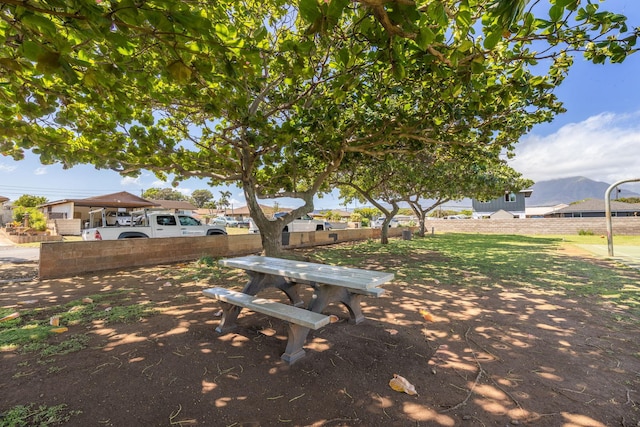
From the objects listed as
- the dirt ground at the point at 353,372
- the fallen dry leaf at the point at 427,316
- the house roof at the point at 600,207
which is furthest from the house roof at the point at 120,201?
the house roof at the point at 600,207

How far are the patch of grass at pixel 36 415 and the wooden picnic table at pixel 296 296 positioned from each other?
1.41 m

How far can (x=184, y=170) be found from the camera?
7719mm

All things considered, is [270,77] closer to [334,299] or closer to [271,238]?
[271,238]

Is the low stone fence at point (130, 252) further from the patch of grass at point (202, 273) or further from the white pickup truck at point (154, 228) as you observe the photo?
the white pickup truck at point (154, 228)

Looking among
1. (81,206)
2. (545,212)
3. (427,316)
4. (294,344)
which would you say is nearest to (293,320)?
(294,344)

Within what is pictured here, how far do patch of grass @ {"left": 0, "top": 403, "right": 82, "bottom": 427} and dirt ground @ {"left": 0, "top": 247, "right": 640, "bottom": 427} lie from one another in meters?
0.06

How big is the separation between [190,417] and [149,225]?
9.45m

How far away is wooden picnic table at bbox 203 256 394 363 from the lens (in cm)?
259

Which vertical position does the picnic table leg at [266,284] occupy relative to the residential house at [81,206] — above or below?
below

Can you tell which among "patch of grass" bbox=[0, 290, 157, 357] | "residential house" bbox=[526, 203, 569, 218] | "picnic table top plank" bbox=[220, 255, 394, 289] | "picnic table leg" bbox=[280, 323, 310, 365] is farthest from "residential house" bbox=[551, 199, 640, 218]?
"patch of grass" bbox=[0, 290, 157, 357]

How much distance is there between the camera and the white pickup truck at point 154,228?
8414 mm

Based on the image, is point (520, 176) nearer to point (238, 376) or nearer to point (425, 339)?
point (425, 339)

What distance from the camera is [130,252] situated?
7.32 m

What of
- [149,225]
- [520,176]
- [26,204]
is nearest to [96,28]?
[149,225]
